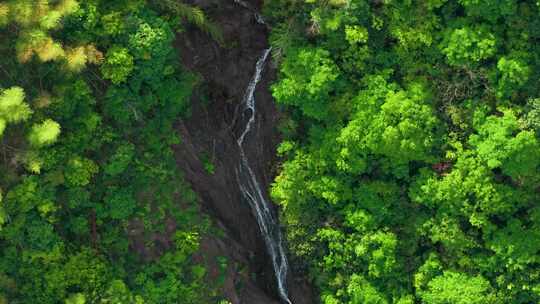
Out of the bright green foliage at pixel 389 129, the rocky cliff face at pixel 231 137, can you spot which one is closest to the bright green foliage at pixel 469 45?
the bright green foliage at pixel 389 129

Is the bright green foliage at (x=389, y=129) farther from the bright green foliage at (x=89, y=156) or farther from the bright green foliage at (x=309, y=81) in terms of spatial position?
the bright green foliage at (x=89, y=156)

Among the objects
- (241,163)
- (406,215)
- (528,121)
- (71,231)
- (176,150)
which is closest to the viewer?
(528,121)

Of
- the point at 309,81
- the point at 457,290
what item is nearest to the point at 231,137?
the point at 309,81

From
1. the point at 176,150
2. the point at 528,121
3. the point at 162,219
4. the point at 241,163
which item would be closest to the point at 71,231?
the point at 162,219

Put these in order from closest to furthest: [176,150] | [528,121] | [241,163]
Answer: [528,121], [176,150], [241,163]

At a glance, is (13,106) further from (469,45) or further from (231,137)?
(469,45)

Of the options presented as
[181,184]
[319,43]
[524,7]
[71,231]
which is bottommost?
[71,231]

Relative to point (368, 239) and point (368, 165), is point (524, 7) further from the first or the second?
point (368, 239)
